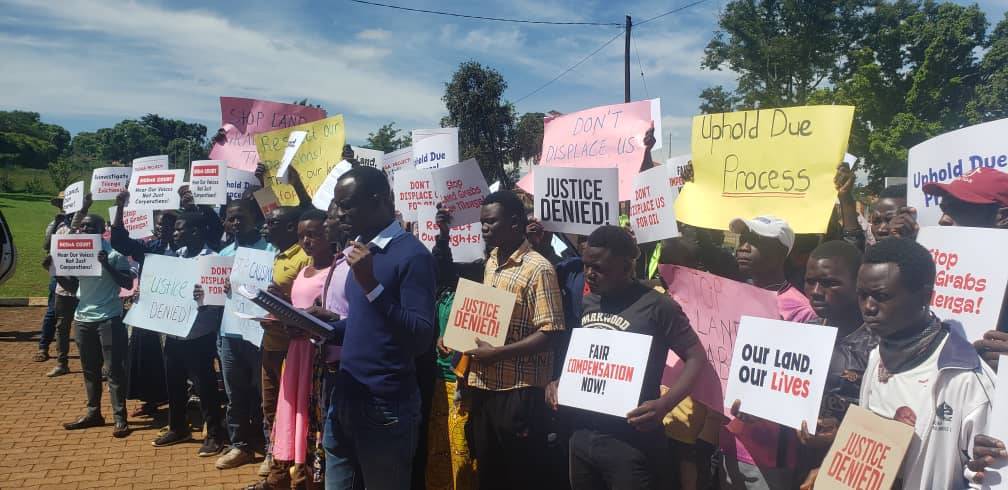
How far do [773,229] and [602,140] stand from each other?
1848 mm

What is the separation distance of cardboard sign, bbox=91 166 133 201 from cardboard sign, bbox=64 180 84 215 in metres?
0.19

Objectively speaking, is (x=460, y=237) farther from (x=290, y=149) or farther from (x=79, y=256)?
(x=79, y=256)

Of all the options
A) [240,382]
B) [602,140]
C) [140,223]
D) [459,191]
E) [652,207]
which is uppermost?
[602,140]

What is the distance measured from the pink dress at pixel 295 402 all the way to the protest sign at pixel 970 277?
3.41m

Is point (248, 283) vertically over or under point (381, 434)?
over

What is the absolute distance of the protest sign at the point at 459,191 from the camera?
5.12m

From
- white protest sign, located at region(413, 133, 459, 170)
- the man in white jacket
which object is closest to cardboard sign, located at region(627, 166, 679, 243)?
the man in white jacket

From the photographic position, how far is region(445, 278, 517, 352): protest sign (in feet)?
12.1

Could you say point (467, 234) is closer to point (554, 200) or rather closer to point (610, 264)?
point (554, 200)

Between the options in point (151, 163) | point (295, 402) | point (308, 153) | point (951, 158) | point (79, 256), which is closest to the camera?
point (951, 158)

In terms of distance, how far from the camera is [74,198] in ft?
25.3

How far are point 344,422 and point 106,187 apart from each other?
250 inches

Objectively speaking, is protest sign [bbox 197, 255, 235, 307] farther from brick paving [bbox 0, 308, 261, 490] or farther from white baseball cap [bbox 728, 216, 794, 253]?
white baseball cap [bbox 728, 216, 794, 253]

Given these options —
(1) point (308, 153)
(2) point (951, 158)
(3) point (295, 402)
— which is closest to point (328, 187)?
(1) point (308, 153)
